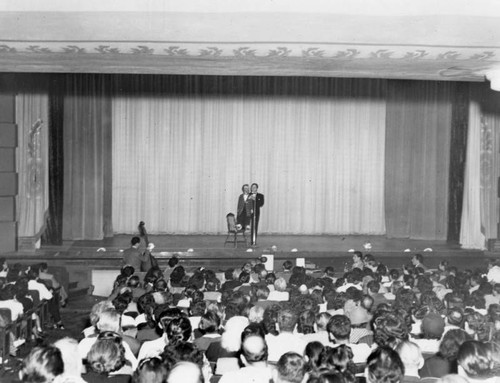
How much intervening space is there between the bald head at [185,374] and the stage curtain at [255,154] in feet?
42.5

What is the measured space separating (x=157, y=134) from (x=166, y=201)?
5.50ft

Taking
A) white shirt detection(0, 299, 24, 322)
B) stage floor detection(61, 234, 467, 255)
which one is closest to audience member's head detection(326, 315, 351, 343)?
white shirt detection(0, 299, 24, 322)

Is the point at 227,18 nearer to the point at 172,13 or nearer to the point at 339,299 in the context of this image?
the point at 172,13

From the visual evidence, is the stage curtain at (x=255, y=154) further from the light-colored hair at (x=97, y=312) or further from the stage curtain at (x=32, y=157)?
the light-colored hair at (x=97, y=312)

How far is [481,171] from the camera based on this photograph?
47.9 feet

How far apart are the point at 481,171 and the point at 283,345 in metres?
10.9

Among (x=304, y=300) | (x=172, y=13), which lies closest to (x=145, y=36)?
(x=172, y=13)

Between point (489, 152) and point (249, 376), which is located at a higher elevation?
point (489, 152)

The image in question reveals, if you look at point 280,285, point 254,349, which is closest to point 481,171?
point 280,285

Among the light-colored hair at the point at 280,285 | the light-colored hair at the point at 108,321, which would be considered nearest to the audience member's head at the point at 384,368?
the light-colored hair at the point at 108,321

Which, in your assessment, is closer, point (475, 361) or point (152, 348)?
point (475, 361)

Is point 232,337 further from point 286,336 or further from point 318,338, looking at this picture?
point 318,338

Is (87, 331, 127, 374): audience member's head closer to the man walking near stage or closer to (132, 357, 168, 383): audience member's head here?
(132, 357, 168, 383): audience member's head

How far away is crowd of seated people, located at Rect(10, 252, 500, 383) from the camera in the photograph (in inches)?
146
